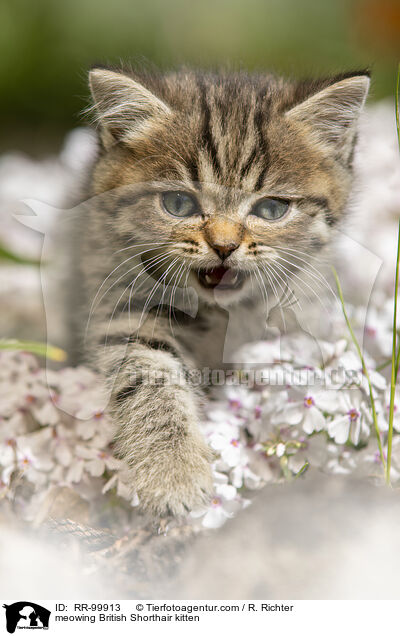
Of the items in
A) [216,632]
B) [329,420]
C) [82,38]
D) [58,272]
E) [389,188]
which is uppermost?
[82,38]

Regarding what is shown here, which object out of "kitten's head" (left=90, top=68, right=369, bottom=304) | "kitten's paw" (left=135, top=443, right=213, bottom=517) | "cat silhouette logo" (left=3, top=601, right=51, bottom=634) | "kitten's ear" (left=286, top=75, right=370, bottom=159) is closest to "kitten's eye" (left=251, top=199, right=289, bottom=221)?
"kitten's head" (left=90, top=68, right=369, bottom=304)

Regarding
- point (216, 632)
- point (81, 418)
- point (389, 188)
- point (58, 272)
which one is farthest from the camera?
point (389, 188)

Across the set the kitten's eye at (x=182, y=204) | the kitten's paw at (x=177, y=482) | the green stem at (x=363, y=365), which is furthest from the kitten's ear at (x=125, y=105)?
the kitten's paw at (x=177, y=482)

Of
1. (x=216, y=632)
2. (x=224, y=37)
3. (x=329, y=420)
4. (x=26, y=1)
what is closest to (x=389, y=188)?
(x=224, y=37)

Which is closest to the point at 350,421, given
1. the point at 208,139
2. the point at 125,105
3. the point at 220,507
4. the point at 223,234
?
the point at 220,507

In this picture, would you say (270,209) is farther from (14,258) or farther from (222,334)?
(14,258)

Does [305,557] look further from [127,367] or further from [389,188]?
[389,188]

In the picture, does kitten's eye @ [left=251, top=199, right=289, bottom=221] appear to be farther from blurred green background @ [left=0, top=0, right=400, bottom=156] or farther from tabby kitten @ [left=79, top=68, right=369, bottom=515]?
blurred green background @ [left=0, top=0, right=400, bottom=156]
